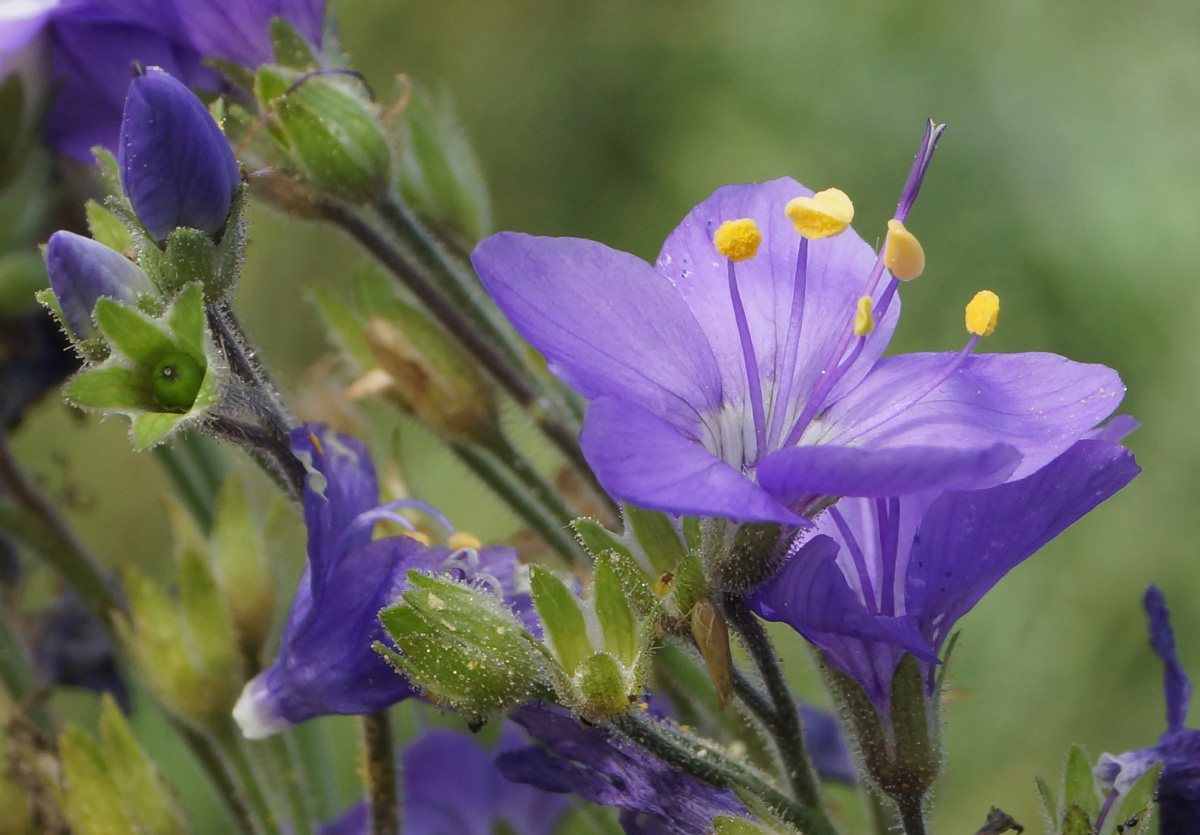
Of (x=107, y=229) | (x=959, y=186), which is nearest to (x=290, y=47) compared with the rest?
(x=107, y=229)

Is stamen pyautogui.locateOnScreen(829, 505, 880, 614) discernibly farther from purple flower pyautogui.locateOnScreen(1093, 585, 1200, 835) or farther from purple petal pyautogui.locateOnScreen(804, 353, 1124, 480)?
purple flower pyautogui.locateOnScreen(1093, 585, 1200, 835)

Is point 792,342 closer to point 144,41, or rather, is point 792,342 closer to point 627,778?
point 627,778

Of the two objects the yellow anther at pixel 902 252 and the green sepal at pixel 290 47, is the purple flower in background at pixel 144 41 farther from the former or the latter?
the yellow anther at pixel 902 252

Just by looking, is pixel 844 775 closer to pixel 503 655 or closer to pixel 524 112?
pixel 503 655

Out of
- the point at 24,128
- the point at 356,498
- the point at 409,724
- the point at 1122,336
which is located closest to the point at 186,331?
the point at 356,498

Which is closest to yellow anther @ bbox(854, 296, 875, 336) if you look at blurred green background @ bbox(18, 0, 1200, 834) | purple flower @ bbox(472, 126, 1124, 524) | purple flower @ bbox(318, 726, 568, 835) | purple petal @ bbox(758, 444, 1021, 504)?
purple flower @ bbox(472, 126, 1124, 524)

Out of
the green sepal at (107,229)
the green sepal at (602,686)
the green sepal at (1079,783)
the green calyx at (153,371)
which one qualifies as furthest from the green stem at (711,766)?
the green sepal at (107,229)

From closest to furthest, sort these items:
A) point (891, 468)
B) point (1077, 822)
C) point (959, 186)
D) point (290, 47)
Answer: point (891, 468)
point (1077, 822)
point (290, 47)
point (959, 186)
